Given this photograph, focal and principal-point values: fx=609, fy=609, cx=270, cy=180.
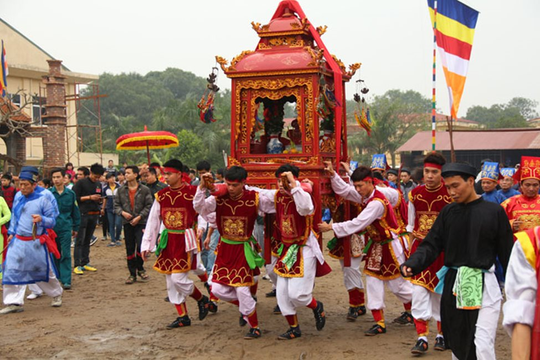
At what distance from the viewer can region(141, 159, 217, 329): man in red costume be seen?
7.19 meters

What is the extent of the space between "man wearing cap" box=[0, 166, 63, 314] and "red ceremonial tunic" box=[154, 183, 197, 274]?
6.17 ft

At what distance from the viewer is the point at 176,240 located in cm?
727

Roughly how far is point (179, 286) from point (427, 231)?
9.52 ft

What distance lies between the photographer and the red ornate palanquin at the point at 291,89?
7328mm

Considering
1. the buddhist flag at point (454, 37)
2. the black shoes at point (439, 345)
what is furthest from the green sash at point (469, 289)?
the buddhist flag at point (454, 37)

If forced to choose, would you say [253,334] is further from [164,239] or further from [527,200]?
[527,200]

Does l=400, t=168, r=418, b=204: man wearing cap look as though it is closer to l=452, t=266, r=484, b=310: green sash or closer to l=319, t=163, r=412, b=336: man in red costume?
l=319, t=163, r=412, b=336: man in red costume

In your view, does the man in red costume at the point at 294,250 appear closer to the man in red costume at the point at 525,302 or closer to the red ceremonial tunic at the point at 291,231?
the red ceremonial tunic at the point at 291,231

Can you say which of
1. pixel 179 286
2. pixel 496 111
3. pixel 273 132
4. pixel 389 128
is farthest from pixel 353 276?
pixel 496 111

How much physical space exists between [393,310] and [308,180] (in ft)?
7.57

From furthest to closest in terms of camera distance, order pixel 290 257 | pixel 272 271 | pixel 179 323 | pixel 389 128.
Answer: pixel 389 128, pixel 272 271, pixel 179 323, pixel 290 257

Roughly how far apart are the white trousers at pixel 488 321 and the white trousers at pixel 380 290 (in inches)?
92.7

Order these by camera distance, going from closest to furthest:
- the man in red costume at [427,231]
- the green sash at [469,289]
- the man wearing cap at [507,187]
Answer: the green sash at [469,289]
the man in red costume at [427,231]
the man wearing cap at [507,187]

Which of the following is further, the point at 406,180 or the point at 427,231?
the point at 406,180
